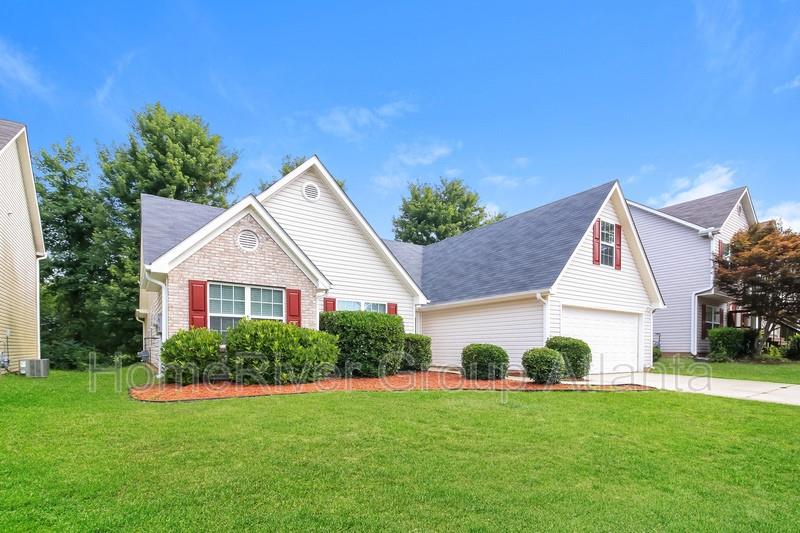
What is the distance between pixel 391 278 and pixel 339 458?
10686 mm

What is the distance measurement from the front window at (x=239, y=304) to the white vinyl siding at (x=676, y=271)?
1942 cm

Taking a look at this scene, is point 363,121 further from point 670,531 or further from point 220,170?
point 670,531

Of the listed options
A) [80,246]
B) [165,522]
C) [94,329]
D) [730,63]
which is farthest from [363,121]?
[165,522]

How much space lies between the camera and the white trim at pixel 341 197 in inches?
531

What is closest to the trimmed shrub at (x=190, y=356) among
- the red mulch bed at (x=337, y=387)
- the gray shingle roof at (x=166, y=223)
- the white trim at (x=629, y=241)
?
the red mulch bed at (x=337, y=387)

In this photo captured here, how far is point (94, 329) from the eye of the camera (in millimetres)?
23656

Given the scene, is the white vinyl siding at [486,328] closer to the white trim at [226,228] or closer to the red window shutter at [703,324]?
the white trim at [226,228]

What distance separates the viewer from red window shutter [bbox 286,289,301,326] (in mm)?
11445

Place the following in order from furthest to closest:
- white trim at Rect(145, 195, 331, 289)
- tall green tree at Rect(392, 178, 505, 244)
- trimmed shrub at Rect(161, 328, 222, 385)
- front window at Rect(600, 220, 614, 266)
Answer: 1. tall green tree at Rect(392, 178, 505, 244)
2. front window at Rect(600, 220, 614, 266)
3. white trim at Rect(145, 195, 331, 289)
4. trimmed shrub at Rect(161, 328, 222, 385)

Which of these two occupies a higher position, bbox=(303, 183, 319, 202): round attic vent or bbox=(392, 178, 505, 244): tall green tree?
bbox=(392, 178, 505, 244): tall green tree

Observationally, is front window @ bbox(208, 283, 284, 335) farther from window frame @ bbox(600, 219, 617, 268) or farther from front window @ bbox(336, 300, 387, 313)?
window frame @ bbox(600, 219, 617, 268)

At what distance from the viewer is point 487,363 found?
1158 centimetres

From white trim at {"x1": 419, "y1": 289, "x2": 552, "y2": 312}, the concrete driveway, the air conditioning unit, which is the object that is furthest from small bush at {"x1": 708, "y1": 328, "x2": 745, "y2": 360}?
the air conditioning unit

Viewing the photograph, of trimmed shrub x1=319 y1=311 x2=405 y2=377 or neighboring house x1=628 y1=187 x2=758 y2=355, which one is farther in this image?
neighboring house x1=628 y1=187 x2=758 y2=355
